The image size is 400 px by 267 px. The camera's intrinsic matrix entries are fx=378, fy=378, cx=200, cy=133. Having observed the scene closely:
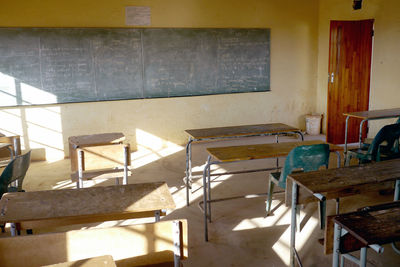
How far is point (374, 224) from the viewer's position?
5.65 feet

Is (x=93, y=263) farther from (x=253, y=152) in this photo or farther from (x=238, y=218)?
(x=238, y=218)

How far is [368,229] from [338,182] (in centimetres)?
60

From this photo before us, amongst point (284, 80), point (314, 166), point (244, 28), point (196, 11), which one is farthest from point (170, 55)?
point (314, 166)

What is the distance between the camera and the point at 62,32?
18.2 ft

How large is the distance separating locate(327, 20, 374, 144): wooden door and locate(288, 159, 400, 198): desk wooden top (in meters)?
3.76

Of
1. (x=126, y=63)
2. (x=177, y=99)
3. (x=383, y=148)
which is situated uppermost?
(x=126, y=63)

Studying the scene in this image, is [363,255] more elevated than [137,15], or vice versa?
[137,15]

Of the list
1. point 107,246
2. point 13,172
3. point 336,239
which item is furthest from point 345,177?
point 13,172

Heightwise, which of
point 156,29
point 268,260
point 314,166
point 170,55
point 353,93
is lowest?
point 268,260

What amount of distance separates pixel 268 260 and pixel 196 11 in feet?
15.3

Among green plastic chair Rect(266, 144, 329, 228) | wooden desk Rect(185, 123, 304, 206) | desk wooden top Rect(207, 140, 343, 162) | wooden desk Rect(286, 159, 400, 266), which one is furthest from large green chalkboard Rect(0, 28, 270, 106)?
wooden desk Rect(286, 159, 400, 266)

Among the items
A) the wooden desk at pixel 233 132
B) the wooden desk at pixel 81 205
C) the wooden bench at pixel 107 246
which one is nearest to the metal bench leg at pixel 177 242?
the wooden bench at pixel 107 246

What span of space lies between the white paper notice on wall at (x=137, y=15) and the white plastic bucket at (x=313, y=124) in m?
3.38

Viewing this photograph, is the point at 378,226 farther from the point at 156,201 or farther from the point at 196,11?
the point at 196,11
